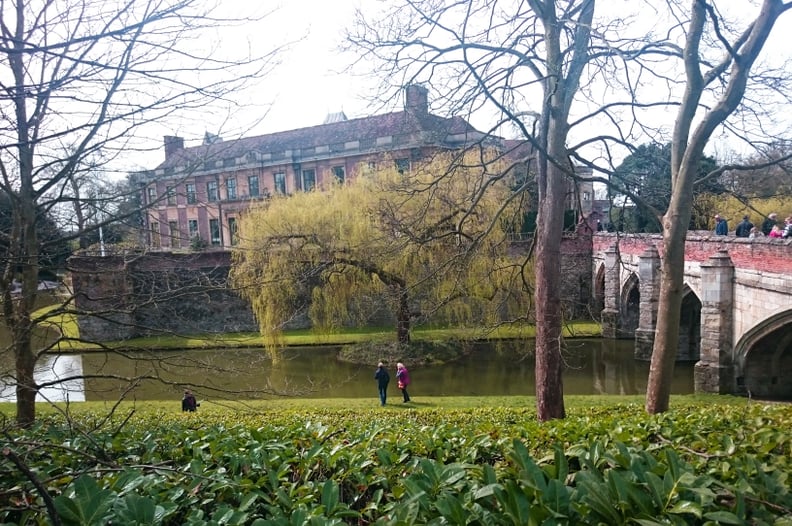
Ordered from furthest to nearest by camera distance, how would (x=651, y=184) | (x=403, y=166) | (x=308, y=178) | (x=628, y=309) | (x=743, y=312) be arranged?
(x=308, y=178) → (x=628, y=309) → (x=403, y=166) → (x=743, y=312) → (x=651, y=184)

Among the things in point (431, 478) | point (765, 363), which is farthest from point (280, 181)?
point (431, 478)

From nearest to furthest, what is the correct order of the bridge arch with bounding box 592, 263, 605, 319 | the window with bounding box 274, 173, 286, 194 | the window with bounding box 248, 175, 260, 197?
the bridge arch with bounding box 592, 263, 605, 319, the window with bounding box 274, 173, 286, 194, the window with bounding box 248, 175, 260, 197

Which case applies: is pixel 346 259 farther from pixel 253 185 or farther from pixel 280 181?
pixel 253 185

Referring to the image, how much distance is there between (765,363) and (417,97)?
12573 millimetres

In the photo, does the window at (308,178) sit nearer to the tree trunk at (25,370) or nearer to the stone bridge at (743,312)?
the stone bridge at (743,312)

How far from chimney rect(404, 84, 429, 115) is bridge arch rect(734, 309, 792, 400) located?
10.9 meters

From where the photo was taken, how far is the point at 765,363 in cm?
1401

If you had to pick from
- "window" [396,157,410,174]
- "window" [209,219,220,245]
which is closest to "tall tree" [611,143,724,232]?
"window" [396,157,410,174]

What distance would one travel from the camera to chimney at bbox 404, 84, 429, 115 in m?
6.39

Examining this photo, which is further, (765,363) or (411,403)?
(765,363)

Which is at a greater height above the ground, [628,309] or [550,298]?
[550,298]

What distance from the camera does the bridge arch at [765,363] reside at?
13328 millimetres

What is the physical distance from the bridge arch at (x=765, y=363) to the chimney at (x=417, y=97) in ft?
35.9

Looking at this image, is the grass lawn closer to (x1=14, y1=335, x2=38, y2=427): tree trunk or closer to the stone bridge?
the stone bridge
